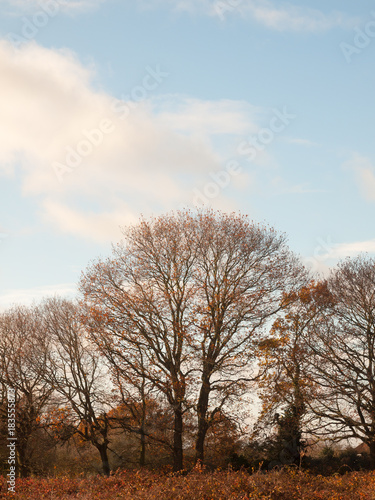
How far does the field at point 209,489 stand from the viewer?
35.3 feet

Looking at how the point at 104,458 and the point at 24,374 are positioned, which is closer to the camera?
the point at 104,458

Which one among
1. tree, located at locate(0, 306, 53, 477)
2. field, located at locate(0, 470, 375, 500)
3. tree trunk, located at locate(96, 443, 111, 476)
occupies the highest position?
tree, located at locate(0, 306, 53, 477)

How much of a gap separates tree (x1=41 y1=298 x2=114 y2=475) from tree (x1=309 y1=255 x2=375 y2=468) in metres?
12.5

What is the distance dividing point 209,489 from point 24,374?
21398 mm

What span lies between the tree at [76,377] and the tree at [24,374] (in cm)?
105

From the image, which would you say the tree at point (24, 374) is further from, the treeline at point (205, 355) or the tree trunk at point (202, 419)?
the tree trunk at point (202, 419)

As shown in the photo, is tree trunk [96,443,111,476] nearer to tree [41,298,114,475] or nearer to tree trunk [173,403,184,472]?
tree [41,298,114,475]

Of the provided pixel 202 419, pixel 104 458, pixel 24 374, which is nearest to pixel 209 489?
pixel 202 419

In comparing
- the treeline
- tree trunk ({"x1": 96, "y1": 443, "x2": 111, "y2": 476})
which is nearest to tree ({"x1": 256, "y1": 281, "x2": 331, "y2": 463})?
the treeline

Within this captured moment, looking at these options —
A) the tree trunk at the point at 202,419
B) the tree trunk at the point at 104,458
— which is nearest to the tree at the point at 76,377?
the tree trunk at the point at 104,458

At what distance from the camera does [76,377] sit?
28078 mm

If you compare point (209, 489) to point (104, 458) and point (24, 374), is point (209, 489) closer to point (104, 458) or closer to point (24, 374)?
point (104, 458)

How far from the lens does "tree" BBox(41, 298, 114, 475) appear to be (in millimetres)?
24938

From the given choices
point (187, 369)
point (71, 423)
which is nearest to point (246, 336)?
point (187, 369)
